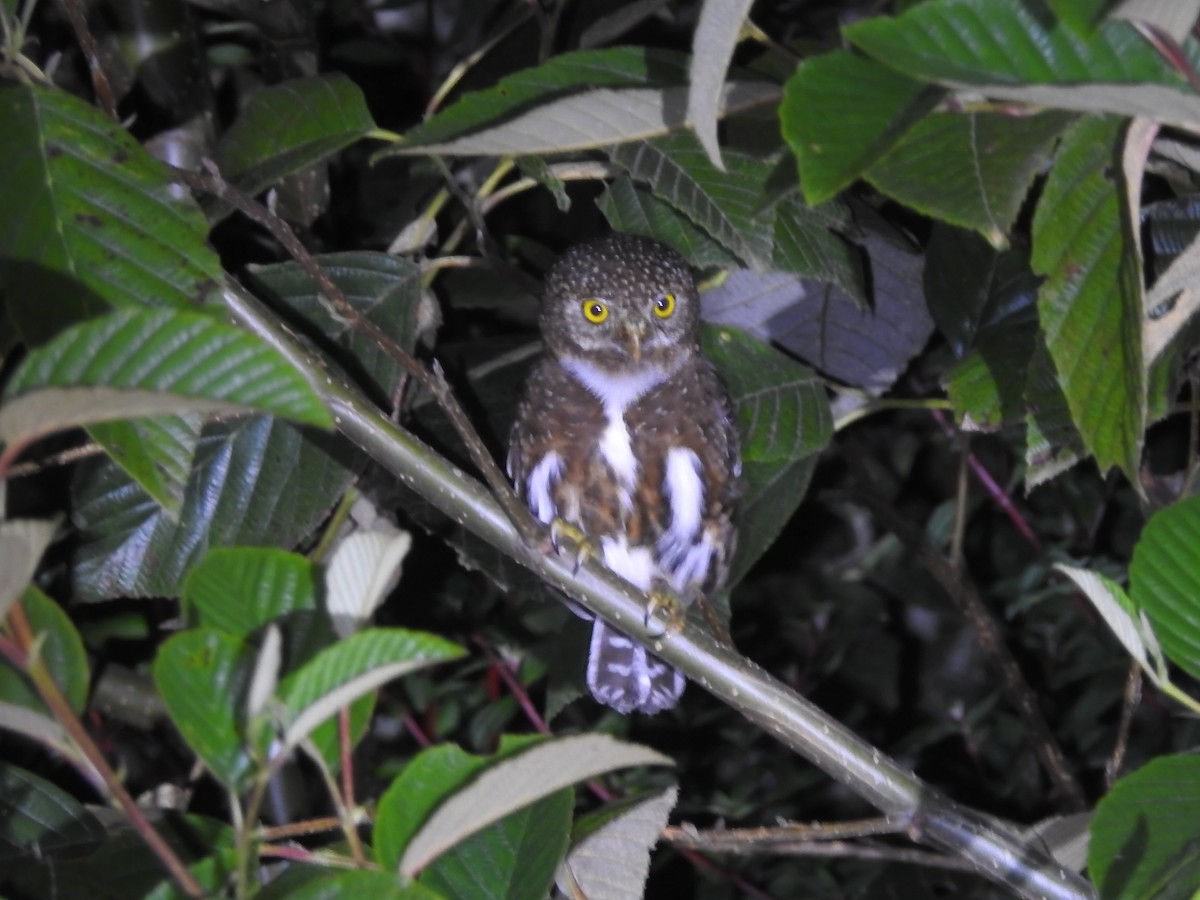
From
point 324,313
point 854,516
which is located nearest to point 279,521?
point 324,313

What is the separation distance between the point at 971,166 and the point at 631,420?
5.08 feet

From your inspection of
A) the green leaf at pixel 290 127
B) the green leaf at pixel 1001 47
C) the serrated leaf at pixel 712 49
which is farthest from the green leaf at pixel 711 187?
the green leaf at pixel 1001 47

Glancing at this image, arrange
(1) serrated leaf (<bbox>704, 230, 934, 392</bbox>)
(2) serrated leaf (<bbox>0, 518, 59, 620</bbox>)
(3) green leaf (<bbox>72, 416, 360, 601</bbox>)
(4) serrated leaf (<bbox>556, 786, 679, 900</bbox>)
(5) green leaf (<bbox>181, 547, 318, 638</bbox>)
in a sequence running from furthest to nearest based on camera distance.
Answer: (1) serrated leaf (<bbox>704, 230, 934, 392</bbox>), (3) green leaf (<bbox>72, 416, 360, 601</bbox>), (4) serrated leaf (<bbox>556, 786, 679, 900</bbox>), (5) green leaf (<bbox>181, 547, 318, 638</bbox>), (2) serrated leaf (<bbox>0, 518, 59, 620</bbox>)

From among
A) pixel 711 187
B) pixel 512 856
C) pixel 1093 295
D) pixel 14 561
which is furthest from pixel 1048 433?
pixel 14 561

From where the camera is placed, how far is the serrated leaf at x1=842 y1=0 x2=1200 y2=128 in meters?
1.13

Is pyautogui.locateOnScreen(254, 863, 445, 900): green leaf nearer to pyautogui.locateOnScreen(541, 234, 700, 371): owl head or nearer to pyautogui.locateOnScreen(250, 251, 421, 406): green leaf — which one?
pyautogui.locateOnScreen(250, 251, 421, 406): green leaf

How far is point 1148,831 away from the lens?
1.34 metres

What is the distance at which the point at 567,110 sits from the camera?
161 centimetres

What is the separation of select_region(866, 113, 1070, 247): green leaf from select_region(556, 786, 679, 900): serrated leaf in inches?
32.2

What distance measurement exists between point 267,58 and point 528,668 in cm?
155

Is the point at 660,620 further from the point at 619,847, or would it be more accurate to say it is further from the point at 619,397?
the point at 619,397

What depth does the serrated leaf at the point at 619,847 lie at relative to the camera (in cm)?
173

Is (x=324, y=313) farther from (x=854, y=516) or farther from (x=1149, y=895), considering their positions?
(x=854, y=516)

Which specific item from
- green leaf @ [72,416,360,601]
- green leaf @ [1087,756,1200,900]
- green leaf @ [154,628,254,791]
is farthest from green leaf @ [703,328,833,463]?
green leaf @ [154,628,254,791]
